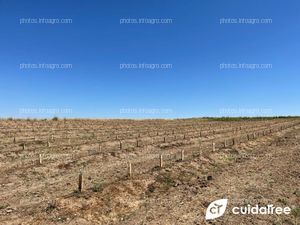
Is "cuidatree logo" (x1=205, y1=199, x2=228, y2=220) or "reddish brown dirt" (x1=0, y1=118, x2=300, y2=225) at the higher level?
"reddish brown dirt" (x1=0, y1=118, x2=300, y2=225)

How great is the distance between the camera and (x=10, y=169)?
23984mm

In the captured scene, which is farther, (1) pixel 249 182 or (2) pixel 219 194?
(1) pixel 249 182

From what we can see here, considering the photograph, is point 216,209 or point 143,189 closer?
point 216,209

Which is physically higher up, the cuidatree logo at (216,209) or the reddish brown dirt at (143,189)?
the reddish brown dirt at (143,189)

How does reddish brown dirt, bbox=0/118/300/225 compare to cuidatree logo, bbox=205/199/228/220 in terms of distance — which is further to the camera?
cuidatree logo, bbox=205/199/228/220

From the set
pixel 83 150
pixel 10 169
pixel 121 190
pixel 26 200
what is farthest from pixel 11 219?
pixel 83 150

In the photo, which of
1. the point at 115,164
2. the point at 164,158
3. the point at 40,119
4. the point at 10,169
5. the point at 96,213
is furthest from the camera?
the point at 40,119

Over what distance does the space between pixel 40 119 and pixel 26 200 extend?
232 ft

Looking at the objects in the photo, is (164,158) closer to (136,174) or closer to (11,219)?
(136,174)

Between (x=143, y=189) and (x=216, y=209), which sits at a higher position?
(x=143, y=189)

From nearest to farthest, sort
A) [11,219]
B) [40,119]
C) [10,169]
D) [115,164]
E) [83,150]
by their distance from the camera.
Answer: [11,219] → [10,169] → [115,164] → [83,150] → [40,119]

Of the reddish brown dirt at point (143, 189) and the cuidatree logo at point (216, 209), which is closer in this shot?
the reddish brown dirt at point (143, 189)

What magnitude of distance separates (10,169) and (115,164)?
773 cm

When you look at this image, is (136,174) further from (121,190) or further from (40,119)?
(40,119)
